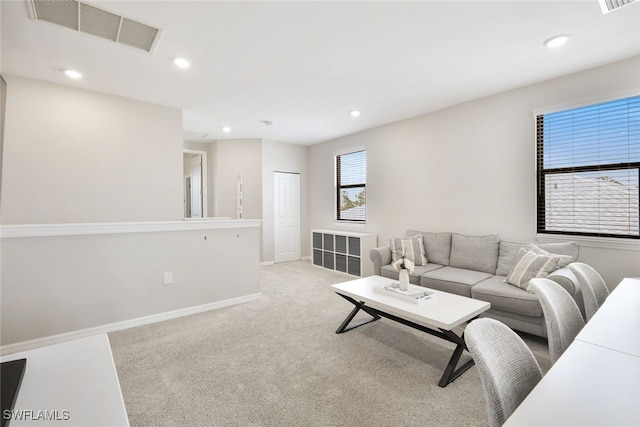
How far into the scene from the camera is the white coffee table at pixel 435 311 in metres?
2.04

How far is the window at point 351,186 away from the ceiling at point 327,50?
1.80 m

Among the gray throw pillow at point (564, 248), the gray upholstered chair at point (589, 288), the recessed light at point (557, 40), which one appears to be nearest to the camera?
the gray upholstered chair at point (589, 288)

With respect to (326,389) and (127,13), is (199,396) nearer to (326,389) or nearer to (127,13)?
(326,389)

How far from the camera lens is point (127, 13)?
6.82ft

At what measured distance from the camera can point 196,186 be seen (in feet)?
22.7

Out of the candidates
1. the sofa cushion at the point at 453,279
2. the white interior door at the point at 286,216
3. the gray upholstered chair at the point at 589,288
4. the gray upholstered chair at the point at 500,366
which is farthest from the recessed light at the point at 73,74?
the gray upholstered chair at the point at 589,288

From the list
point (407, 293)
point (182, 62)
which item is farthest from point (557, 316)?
point (182, 62)

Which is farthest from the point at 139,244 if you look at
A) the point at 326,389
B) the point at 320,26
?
the point at 320,26

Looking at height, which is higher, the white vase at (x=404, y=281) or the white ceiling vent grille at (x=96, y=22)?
the white ceiling vent grille at (x=96, y=22)

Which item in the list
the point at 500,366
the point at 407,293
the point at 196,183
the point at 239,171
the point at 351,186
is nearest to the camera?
the point at 500,366

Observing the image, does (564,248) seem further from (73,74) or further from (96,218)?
(73,74)

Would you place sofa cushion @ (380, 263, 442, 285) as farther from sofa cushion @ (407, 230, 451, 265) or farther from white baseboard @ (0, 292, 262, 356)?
white baseboard @ (0, 292, 262, 356)

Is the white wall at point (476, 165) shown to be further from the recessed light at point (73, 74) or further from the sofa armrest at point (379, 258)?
the recessed light at point (73, 74)

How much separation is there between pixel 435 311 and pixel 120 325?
3.12 m
